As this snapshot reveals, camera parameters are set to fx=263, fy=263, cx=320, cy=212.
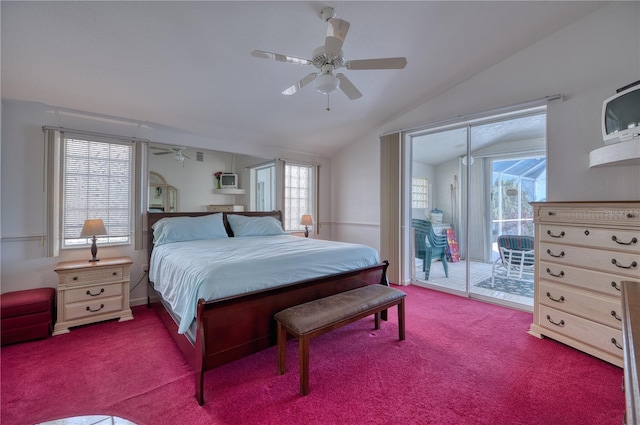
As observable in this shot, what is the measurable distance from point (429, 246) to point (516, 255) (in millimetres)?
1113

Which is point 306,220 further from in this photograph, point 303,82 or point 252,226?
point 303,82

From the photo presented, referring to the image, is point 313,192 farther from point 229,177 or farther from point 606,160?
point 606,160

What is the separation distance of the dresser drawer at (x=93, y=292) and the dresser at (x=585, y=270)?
169 inches

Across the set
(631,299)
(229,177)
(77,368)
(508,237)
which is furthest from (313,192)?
(631,299)

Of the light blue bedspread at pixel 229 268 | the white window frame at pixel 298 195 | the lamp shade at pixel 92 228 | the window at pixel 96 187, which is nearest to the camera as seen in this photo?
the light blue bedspread at pixel 229 268

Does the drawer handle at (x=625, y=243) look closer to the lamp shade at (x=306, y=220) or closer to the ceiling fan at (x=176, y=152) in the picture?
the lamp shade at (x=306, y=220)

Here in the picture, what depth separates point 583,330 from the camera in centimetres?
217

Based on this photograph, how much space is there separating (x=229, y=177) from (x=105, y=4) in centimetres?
243

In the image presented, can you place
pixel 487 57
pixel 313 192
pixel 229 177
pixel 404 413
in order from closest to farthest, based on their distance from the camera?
1. pixel 404 413
2. pixel 487 57
3. pixel 229 177
4. pixel 313 192

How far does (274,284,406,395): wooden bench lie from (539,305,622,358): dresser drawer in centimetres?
135

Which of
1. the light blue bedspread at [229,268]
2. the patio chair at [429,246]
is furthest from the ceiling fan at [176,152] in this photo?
the patio chair at [429,246]

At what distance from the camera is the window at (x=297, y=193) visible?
4.96 meters

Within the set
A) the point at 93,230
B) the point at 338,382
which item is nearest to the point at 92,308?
the point at 93,230

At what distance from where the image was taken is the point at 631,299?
3.13ft
